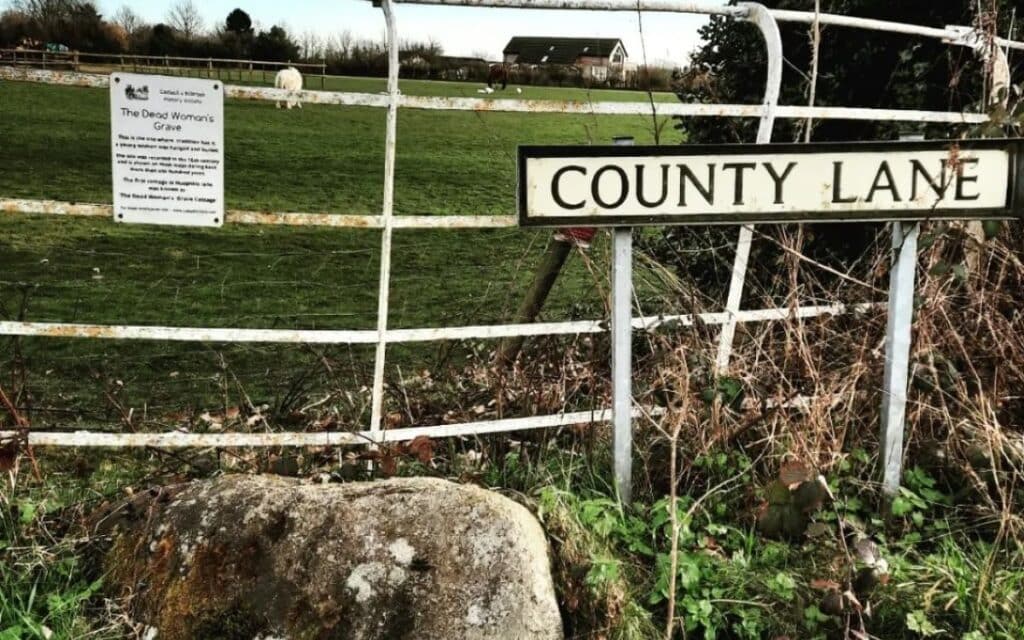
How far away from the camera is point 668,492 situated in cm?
345

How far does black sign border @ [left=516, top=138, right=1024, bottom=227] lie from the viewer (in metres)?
3.07

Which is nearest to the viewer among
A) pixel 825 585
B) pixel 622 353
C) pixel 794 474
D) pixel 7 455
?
pixel 825 585

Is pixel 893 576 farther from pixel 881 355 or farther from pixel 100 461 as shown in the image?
pixel 100 461

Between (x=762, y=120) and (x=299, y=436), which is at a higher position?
(x=762, y=120)

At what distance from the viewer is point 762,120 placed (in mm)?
3709

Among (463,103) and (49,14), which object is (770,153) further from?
(49,14)

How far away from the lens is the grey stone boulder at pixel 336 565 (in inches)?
104

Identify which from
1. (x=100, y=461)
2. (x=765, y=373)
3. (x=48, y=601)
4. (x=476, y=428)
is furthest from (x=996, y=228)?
(x=100, y=461)

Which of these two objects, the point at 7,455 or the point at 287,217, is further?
the point at 287,217

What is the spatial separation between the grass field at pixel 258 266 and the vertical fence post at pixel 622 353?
581 millimetres

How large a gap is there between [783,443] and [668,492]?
0.45 m

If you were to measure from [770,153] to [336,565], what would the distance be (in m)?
1.87

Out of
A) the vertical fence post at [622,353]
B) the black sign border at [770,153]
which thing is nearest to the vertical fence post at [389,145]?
the black sign border at [770,153]

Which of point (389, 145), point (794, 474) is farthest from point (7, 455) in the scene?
point (794, 474)
